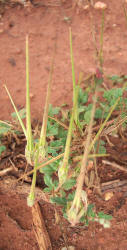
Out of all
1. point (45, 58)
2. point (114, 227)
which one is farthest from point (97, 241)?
point (45, 58)

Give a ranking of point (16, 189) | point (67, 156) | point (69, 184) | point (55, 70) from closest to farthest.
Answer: point (67, 156) → point (69, 184) → point (16, 189) → point (55, 70)

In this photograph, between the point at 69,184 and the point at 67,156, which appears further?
the point at 69,184

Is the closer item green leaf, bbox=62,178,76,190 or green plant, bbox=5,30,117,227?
green plant, bbox=5,30,117,227

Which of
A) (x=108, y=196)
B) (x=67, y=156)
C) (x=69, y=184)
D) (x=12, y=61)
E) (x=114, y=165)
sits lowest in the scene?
(x=108, y=196)

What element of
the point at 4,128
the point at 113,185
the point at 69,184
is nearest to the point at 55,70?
the point at 4,128

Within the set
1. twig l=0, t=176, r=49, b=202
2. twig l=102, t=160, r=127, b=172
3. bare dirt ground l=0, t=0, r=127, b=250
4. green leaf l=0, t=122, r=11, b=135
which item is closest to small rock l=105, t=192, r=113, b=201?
bare dirt ground l=0, t=0, r=127, b=250

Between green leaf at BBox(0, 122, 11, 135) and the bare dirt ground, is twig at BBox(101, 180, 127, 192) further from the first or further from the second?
green leaf at BBox(0, 122, 11, 135)

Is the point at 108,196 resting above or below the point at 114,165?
below

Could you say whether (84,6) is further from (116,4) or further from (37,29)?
(37,29)

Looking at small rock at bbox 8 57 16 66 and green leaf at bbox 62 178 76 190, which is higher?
small rock at bbox 8 57 16 66

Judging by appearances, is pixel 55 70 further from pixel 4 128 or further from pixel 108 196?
pixel 108 196
